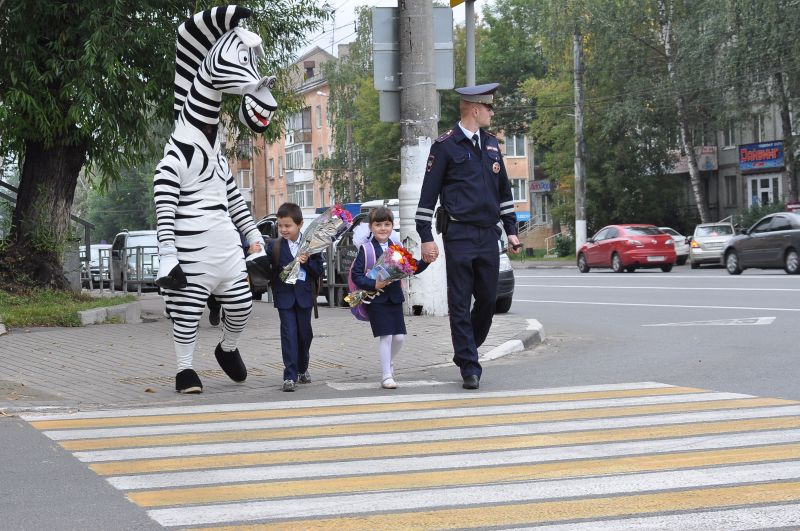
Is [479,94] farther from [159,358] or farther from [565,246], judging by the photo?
[565,246]

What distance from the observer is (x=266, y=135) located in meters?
18.0

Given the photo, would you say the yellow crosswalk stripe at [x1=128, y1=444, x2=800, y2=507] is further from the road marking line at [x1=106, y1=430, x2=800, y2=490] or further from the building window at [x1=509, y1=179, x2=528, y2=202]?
the building window at [x1=509, y1=179, x2=528, y2=202]

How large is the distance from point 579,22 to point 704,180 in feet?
43.9

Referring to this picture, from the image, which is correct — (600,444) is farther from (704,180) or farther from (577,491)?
(704,180)

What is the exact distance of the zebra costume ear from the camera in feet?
29.2

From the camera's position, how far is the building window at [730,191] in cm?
5744

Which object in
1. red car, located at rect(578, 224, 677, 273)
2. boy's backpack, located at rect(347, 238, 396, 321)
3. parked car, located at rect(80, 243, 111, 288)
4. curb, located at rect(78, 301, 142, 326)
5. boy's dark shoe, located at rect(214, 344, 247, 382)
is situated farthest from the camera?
red car, located at rect(578, 224, 677, 273)

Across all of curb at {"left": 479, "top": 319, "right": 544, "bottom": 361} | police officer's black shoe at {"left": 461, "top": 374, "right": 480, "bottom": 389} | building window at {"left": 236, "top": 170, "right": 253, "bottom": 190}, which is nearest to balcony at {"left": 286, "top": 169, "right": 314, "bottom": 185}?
building window at {"left": 236, "top": 170, "right": 253, "bottom": 190}

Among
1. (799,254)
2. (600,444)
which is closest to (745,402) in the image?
(600,444)

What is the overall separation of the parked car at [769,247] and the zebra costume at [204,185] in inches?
872

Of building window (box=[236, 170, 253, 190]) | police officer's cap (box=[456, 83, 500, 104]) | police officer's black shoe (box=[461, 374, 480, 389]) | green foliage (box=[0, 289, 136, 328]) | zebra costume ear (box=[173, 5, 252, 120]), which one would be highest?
building window (box=[236, 170, 253, 190])

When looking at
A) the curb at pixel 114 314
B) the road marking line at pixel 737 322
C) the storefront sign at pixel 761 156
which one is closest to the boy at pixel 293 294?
the curb at pixel 114 314

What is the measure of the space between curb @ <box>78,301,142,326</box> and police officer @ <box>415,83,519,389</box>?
23.1 ft

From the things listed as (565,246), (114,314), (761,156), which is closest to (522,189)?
(565,246)
